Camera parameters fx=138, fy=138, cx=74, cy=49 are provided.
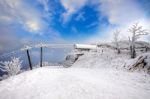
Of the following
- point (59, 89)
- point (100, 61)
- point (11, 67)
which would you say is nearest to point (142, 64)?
point (59, 89)

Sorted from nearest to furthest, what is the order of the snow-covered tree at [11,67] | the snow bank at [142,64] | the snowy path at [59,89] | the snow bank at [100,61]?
the snowy path at [59,89]
the snow bank at [142,64]
the snow bank at [100,61]
the snow-covered tree at [11,67]

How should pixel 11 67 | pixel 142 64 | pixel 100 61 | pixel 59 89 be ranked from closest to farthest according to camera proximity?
1. pixel 59 89
2. pixel 142 64
3. pixel 100 61
4. pixel 11 67

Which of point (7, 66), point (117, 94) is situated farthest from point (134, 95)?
point (7, 66)

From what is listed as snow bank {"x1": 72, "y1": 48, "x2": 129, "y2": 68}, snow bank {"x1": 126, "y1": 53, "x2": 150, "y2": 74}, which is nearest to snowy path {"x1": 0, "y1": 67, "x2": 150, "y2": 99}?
snow bank {"x1": 126, "y1": 53, "x2": 150, "y2": 74}

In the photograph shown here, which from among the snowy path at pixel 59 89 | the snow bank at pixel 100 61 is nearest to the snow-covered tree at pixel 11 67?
the snow bank at pixel 100 61

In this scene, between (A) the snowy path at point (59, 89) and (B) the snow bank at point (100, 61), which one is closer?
(A) the snowy path at point (59, 89)

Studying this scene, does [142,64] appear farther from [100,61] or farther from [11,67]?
[11,67]

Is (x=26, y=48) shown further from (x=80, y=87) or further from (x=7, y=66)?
(x=7, y=66)

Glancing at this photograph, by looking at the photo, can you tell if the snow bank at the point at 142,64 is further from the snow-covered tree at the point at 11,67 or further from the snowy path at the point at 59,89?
the snow-covered tree at the point at 11,67

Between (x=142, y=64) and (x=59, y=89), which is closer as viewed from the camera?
(x=59, y=89)

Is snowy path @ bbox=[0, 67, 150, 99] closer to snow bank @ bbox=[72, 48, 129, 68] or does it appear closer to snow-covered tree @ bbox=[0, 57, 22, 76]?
snow bank @ bbox=[72, 48, 129, 68]

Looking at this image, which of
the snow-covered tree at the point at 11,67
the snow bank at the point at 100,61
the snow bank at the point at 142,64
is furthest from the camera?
the snow-covered tree at the point at 11,67

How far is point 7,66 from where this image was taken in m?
35.9

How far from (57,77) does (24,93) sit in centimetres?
264
